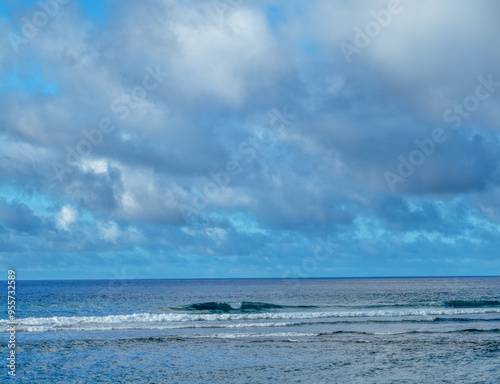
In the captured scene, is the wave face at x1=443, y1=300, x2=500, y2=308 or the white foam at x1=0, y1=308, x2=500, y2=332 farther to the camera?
the wave face at x1=443, y1=300, x2=500, y2=308

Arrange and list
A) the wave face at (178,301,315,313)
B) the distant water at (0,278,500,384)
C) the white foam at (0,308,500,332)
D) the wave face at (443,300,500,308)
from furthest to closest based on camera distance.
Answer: the wave face at (443,300,500,308)
the wave face at (178,301,315,313)
the white foam at (0,308,500,332)
the distant water at (0,278,500,384)

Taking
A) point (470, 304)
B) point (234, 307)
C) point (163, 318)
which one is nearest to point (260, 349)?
point (163, 318)

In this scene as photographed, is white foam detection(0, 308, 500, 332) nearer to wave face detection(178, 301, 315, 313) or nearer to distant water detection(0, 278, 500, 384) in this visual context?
distant water detection(0, 278, 500, 384)

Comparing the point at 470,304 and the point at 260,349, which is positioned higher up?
the point at 260,349

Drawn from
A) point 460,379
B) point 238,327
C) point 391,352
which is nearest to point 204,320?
point 238,327

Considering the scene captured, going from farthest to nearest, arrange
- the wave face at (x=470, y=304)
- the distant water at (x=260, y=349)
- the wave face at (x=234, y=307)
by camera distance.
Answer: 1. the wave face at (x=470, y=304)
2. the wave face at (x=234, y=307)
3. the distant water at (x=260, y=349)

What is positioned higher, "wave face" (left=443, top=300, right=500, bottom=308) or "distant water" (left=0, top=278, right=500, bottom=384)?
"distant water" (left=0, top=278, right=500, bottom=384)

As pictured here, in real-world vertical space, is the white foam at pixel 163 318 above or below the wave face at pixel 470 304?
above

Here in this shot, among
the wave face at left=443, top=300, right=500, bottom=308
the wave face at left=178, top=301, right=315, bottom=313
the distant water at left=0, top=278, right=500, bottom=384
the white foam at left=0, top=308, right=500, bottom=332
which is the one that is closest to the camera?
the distant water at left=0, top=278, right=500, bottom=384

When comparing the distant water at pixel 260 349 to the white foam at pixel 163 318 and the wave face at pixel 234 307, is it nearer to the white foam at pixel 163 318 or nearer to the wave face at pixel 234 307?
the white foam at pixel 163 318

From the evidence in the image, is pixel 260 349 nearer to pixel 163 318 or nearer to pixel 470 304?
pixel 163 318

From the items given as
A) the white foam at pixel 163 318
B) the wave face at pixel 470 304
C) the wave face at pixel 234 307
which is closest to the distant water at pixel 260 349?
the white foam at pixel 163 318

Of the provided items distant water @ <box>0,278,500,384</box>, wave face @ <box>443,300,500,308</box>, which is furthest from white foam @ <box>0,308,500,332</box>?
wave face @ <box>443,300,500,308</box>

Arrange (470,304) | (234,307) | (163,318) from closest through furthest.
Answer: (163,318)
(470,304)
(234,307)
